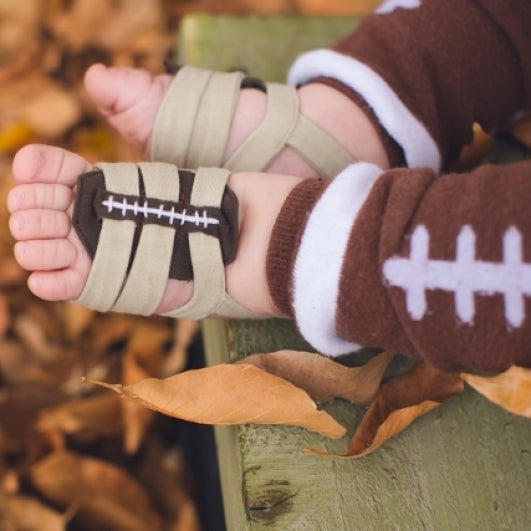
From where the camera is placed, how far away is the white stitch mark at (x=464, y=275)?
27.2 inches

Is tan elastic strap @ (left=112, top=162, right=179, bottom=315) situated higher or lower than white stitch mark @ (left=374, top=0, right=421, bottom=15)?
lower

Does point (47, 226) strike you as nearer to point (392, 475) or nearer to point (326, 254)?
point (326, 254)

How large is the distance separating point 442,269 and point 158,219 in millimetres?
297

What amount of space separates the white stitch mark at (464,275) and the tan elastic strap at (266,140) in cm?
27

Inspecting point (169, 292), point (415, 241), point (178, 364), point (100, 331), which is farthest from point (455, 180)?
point (100, 331)

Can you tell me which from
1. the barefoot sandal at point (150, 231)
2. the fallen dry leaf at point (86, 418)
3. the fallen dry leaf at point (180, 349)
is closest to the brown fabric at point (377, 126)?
the barefoot sandal at point (150, 231)

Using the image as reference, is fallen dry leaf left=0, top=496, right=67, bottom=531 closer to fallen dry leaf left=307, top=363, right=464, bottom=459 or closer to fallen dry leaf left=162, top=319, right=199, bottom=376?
fallen dry leaf left=162, top=319, right=199, bottom=376

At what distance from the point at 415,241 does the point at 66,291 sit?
1.21 feet

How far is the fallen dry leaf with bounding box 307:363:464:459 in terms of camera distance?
760mm

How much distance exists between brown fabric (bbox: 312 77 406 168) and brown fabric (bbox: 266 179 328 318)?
167 mm

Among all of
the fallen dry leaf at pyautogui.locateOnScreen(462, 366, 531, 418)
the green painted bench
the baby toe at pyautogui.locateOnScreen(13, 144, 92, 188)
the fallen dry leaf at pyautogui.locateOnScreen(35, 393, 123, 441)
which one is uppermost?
the baby toe at pyautogui.locateOnScreen(13, 144, 92, 188)

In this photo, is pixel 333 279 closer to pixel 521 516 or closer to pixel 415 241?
pixel 415 241

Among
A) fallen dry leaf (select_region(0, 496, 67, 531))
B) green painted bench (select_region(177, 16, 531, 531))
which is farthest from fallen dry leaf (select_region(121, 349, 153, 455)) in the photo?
green painted bench (select_region(177, 16, 531, 531))

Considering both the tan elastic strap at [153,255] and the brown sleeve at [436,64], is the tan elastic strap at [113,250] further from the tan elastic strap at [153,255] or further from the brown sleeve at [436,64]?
the brown sleeve at [436,64]
